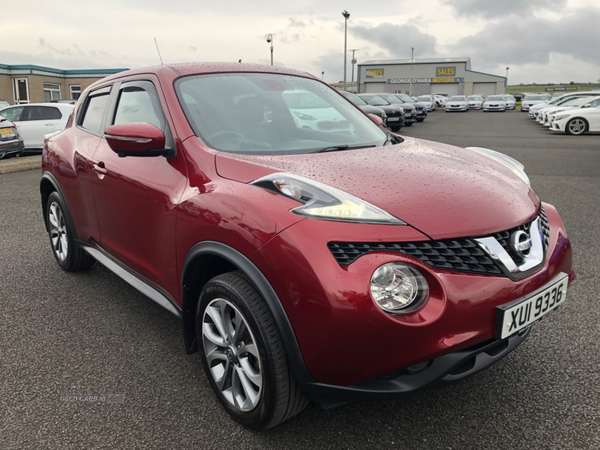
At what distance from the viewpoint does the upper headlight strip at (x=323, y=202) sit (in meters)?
1.90

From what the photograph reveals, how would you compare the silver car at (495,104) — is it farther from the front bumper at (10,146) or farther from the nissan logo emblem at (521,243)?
the nissan logo emblem at (521,243)

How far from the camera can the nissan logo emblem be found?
204 centimetres

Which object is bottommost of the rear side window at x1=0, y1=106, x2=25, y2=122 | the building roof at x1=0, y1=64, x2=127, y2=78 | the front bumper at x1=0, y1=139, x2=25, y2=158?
the front bumper at x1=0, y1=139, x2=25, y2=158

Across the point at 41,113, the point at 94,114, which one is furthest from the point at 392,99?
the point at 94,114

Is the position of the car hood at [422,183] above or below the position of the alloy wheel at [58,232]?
above

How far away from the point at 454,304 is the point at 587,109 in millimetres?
19951

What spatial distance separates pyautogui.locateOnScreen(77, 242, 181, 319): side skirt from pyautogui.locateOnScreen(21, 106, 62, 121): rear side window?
11137mm

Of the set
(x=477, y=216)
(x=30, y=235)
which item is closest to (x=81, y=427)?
(x=477, y=216)

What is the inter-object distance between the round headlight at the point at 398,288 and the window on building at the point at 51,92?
4182 cm

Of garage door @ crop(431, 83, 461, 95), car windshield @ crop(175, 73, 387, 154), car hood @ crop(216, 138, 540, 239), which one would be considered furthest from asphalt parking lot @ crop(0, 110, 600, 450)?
garage door @ crop(431, 83, 461, 95)

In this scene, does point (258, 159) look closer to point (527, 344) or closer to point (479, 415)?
point (479, 415)

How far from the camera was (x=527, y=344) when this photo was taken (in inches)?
117

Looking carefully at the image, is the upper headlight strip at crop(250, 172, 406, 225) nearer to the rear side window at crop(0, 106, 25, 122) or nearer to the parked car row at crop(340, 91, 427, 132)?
the rear side window at crop(0, 106, 25, 122)

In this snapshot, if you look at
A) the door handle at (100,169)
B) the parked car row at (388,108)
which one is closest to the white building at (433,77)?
the parked car row at (388,108)
